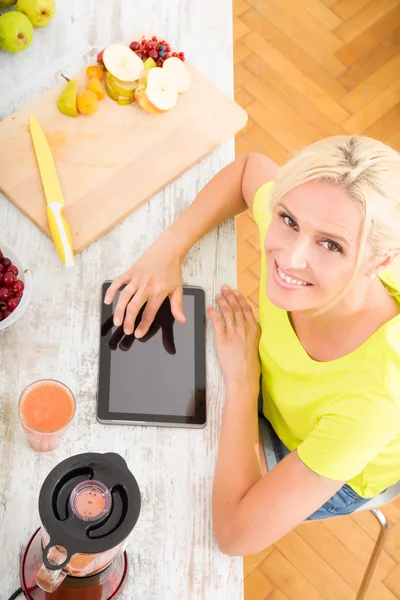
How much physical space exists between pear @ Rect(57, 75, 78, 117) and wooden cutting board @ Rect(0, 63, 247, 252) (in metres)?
0.01

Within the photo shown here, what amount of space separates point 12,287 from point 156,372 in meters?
0.28

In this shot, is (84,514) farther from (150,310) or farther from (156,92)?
(156,92)

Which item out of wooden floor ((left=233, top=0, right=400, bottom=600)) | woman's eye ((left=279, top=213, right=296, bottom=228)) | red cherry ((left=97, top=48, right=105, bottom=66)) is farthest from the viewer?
wooden floor ((left=233, top=0, right=400, bottom=600))

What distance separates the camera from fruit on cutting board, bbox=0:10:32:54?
4.62ft

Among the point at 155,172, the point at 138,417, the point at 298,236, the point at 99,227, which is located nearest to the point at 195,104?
the point at 155,172

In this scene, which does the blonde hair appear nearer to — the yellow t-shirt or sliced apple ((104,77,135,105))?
the yellow t-shirt

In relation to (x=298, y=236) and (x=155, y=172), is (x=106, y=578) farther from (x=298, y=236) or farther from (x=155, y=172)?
(x=155, y=172)

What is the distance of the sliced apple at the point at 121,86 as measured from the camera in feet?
4.54

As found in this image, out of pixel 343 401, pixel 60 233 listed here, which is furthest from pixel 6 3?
pixel 343 401

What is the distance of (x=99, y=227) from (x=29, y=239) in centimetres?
13

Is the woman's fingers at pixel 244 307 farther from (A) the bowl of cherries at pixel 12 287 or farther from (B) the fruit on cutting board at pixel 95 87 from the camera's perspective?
(B) the fruit on cutting board at pixel 95 87

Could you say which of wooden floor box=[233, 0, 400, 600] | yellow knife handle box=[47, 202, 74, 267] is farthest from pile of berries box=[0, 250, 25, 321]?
wooden floor box=[233, 0, 400, 600]

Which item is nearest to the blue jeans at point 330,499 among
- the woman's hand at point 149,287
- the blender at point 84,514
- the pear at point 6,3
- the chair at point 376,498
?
the chair at point 376,498

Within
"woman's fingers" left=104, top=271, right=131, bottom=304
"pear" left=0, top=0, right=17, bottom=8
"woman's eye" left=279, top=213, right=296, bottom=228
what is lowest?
"woman's fingers" left=104, top=271, right=131, bottom=304
